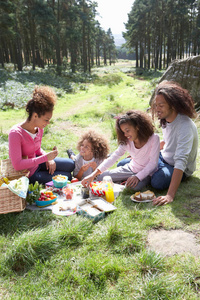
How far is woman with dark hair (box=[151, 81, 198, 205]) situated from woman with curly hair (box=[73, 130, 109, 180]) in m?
1.08

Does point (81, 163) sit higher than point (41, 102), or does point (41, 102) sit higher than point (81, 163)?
point (41, 102)

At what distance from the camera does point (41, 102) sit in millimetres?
3359

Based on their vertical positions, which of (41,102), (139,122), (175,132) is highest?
(41,102)

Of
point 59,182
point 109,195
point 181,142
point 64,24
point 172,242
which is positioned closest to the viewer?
point 172,242

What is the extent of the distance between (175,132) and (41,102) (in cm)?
194

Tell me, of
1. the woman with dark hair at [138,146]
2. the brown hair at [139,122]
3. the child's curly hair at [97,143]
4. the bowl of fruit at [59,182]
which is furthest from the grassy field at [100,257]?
the child's curly hair at [97,143]

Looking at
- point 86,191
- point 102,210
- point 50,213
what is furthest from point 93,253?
point 86,191

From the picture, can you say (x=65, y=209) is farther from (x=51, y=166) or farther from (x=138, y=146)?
(x=138, y=146)

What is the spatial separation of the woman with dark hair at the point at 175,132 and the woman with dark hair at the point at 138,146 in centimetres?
19

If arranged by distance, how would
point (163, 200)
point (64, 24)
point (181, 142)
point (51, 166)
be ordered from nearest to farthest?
point (163, 200)
point (181, 142)
point (51, 166)
point (64, 24)

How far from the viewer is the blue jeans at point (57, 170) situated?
13.0ft

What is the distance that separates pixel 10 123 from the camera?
9.45 m

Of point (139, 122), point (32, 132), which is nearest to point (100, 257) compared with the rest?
point (139, 122)

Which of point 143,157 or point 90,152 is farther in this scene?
point 90,152
